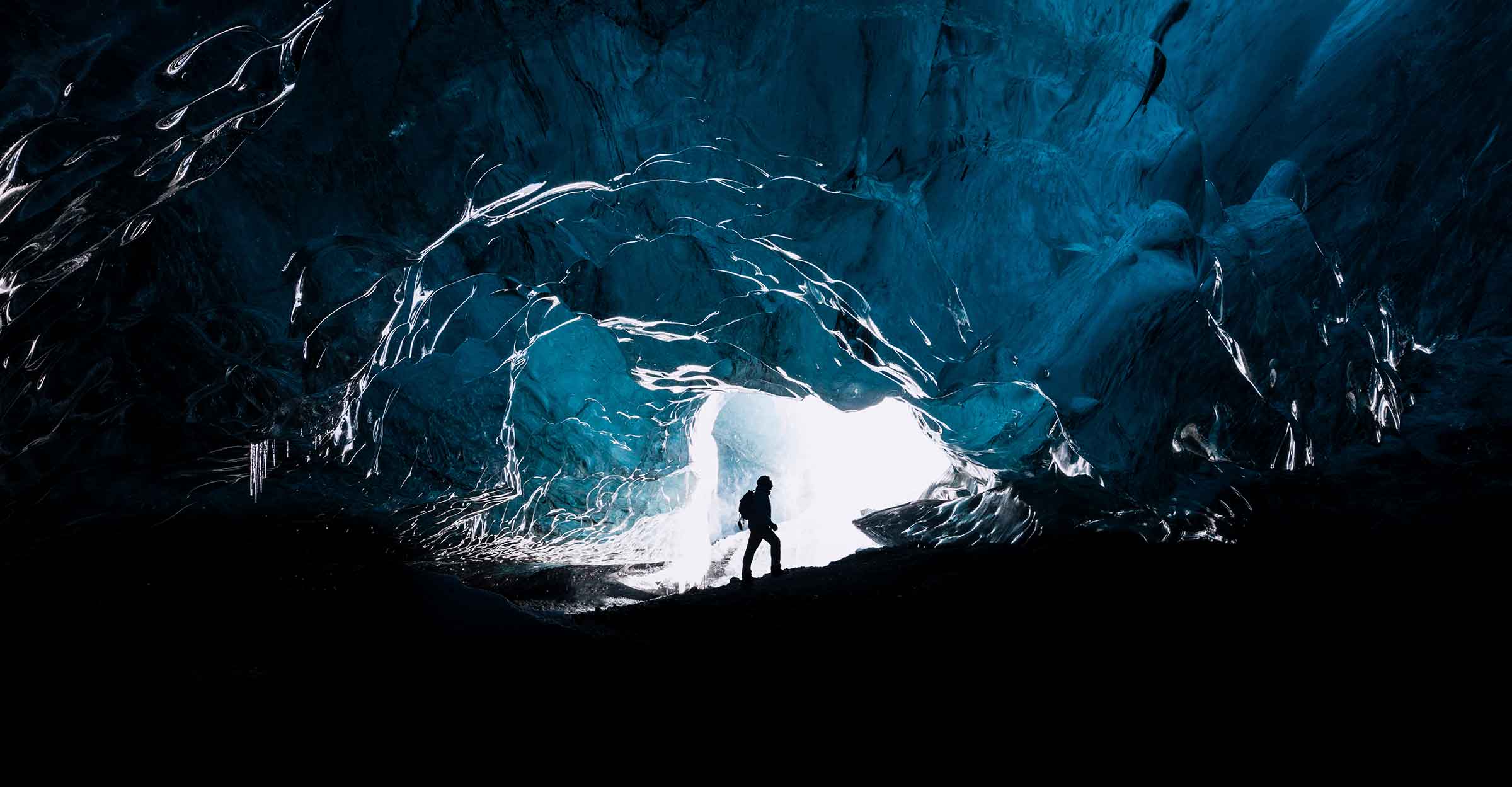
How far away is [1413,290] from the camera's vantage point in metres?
4.52

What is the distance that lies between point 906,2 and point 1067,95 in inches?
48.0

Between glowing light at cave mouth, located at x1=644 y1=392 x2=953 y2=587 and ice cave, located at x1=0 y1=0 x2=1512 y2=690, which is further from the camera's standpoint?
glowing light at cave mouth, located at x1=644 y1=392 x2=953 y2=587

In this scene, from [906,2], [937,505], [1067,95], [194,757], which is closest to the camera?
[194,757]

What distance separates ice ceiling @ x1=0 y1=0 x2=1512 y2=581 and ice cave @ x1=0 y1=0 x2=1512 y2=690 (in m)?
0.02

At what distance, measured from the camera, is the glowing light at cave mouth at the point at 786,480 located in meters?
13.5

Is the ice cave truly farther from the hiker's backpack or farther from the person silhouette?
the hiker's backpack

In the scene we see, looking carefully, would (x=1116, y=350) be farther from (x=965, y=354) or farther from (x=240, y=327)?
(x=240, y=327)

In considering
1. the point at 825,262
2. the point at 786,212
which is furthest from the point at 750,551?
the point at 786,212

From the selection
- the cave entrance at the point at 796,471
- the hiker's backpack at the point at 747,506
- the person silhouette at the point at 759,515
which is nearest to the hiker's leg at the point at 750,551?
the person silhouette at the point at 759,515

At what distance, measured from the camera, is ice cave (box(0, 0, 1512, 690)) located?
354cm

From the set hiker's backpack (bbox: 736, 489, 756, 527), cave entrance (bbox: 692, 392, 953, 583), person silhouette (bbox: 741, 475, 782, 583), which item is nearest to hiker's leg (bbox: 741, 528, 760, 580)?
person silhouette (bbox: 741, 475, 782, 583)

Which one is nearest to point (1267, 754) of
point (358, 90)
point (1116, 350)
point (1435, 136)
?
point (1116, 350)

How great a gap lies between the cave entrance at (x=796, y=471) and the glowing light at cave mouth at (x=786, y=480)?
0.02 metres

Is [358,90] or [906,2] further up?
[906,2]
